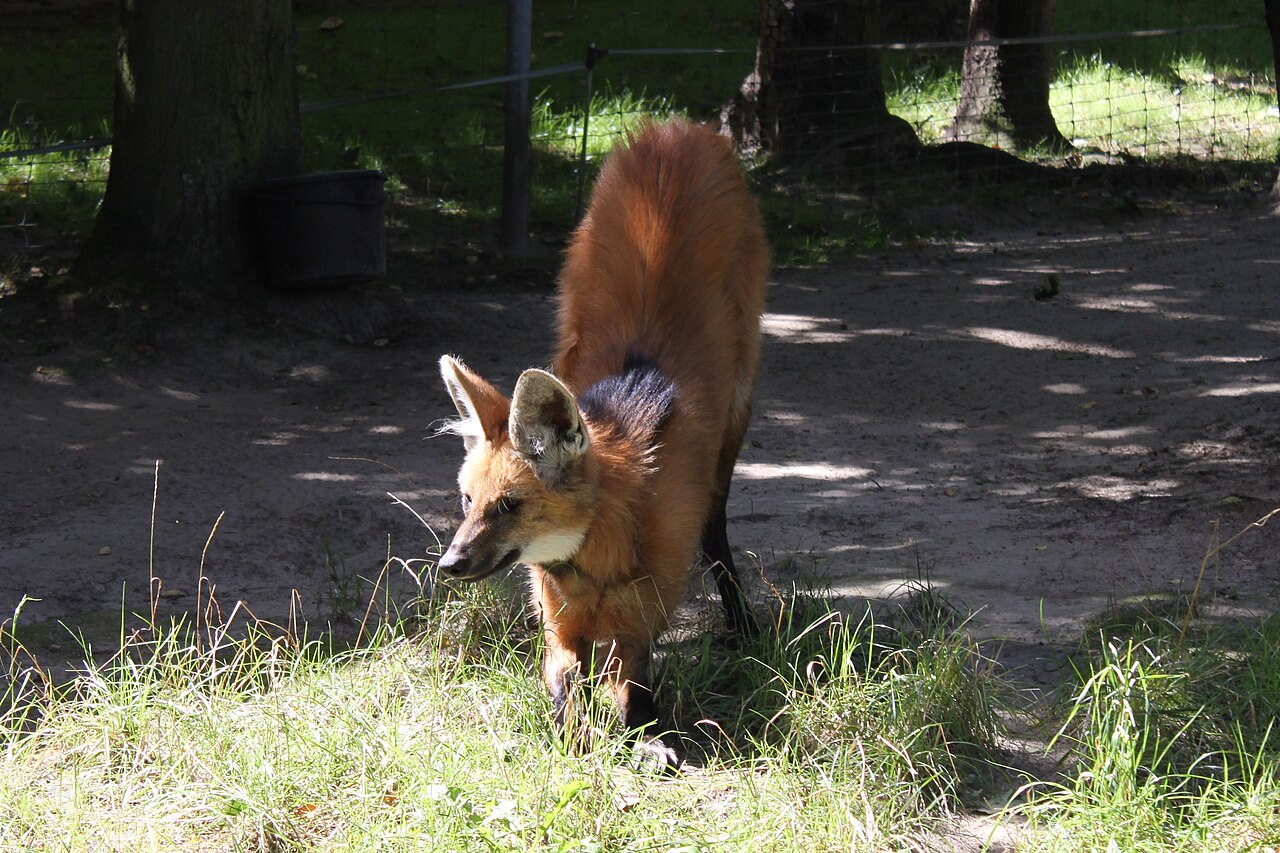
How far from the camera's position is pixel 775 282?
773 centimetres

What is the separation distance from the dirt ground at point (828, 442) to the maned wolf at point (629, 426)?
0.66m

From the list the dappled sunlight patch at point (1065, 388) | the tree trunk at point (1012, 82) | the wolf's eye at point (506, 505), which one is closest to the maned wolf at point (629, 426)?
the wolf's eye at point (506, 505)

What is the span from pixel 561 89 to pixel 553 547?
8.37 metres

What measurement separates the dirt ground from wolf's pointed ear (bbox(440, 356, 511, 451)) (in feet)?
2.52

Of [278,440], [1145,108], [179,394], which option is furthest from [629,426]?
[1145,108]

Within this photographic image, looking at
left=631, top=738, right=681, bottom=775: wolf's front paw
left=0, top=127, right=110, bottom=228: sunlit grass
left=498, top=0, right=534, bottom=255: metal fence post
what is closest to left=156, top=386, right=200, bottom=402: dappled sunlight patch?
left=0, top=127, right=110, bottom=228: sunlit grass

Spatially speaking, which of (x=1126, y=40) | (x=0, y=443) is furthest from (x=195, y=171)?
(x=1126, y=40)

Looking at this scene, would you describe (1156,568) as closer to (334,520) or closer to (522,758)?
(522,758)

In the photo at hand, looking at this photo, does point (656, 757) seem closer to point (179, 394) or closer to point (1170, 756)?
point (1170, 756)

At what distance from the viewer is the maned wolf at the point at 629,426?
288cm

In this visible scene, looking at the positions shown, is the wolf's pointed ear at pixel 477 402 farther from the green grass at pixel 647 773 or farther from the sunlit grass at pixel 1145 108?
the sunlit grass at pixel 1145 108

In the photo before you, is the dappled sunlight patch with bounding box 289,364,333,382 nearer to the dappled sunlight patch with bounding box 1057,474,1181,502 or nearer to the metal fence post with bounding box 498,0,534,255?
the metal fence post with bounding box 498,0,534,255

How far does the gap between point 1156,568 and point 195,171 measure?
4.80m

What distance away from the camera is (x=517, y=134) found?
7805 mm
